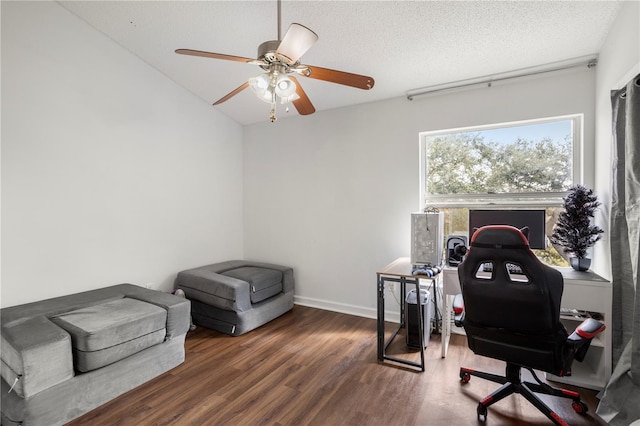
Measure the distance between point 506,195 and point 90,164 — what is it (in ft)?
13.2

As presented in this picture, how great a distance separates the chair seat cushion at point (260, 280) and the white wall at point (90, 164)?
0.73 m

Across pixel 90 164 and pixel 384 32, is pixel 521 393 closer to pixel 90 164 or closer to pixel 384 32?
pixel 384 32

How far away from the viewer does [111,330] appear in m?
2.05

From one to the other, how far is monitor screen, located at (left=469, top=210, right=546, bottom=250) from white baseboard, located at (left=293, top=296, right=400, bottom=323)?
1.41 m

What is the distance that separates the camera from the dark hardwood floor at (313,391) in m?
1.87

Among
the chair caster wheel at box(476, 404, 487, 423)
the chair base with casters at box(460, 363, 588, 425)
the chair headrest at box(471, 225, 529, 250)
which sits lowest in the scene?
the chair caster wheel at box(476, 404, 487, 423)

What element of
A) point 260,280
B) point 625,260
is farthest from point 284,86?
point 625,260

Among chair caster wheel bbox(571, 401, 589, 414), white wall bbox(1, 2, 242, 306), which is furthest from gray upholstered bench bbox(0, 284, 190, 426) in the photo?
chair caster wheel bbox(571, 401, 589, 414)

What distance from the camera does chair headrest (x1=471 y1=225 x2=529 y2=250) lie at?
1654 mm

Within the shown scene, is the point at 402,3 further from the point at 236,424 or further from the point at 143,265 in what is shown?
the point at 143,265

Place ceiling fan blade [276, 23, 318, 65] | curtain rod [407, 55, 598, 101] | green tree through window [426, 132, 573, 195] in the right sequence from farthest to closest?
green tree through window [426, 132, 573, 195] < curtain rod [407, 55, 598, 101] < ceiling fan blade [276, 23, 318, 65]

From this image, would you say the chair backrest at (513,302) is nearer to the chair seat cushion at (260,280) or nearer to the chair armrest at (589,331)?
the chair armrest at (589,331)

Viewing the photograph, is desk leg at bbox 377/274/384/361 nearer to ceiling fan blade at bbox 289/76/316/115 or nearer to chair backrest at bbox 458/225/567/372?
chair backrest at bbox 458/225/567/372

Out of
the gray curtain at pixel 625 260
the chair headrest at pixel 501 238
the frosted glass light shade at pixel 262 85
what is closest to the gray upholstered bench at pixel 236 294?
the frosted glass light shade at pixel 262 85
